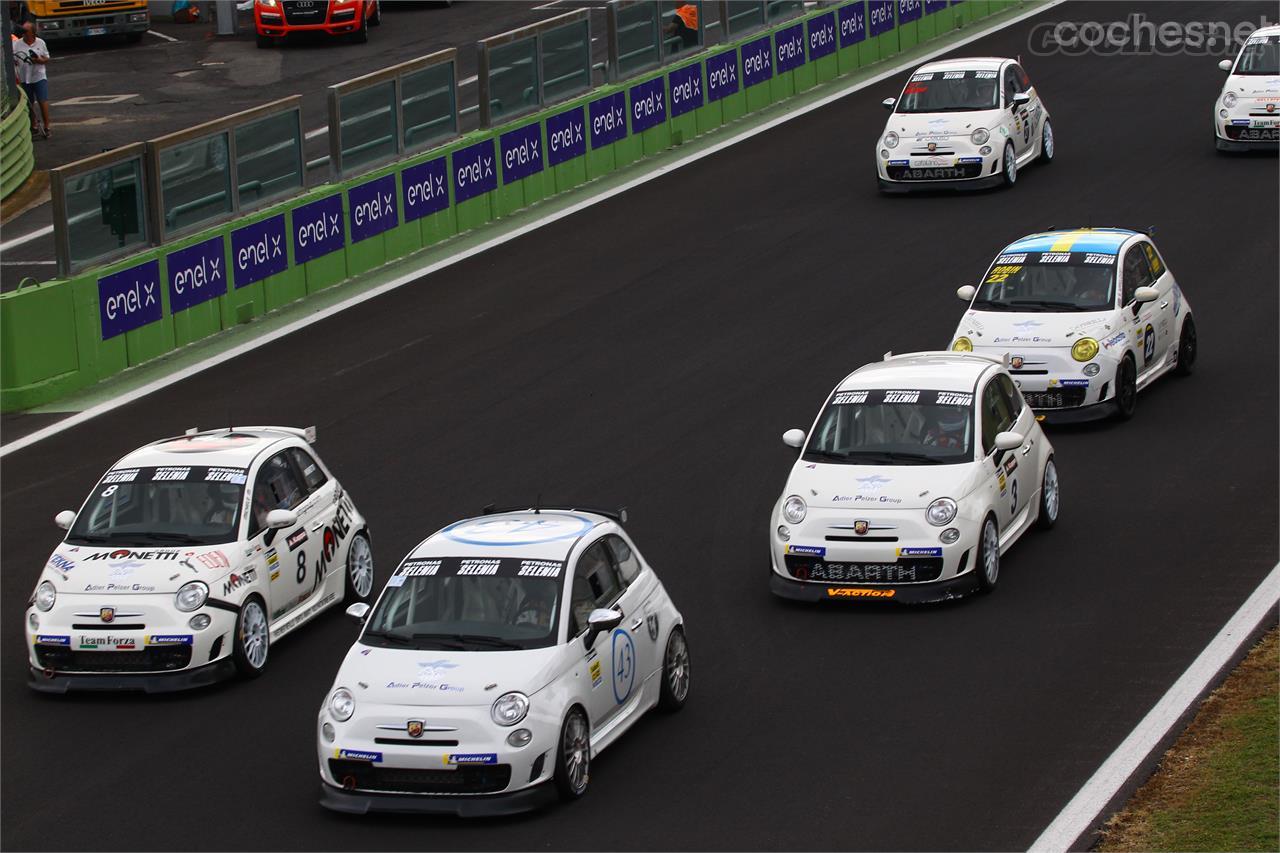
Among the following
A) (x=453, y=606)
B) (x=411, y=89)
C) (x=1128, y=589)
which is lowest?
(x=1128, y=589)

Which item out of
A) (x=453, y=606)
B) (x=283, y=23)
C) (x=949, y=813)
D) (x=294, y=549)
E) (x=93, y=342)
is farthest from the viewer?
(x=283, y=23)

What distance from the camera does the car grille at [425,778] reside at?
11.8 meters

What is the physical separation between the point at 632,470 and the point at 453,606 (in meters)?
6.79

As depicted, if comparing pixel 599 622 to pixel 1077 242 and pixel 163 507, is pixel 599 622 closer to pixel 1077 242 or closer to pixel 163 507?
pixel 163 507

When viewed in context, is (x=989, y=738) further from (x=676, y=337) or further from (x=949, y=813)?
(x=676, y=337)

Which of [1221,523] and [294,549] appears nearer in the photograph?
[294,549]

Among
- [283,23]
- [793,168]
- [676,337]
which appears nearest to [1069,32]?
[793,168]

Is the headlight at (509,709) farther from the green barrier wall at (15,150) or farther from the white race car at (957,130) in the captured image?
the green barrier wall at (15,150)

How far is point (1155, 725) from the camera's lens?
13094 millimetres

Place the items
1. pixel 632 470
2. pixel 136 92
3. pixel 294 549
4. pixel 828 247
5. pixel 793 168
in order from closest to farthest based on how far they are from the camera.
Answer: pixel 294 549
pixel 632 470
pixel 828 247
pixel 793 168
pixel 136 92

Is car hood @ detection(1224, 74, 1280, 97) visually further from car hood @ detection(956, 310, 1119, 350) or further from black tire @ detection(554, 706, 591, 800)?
black tire @ detection(554, 706, 591, 800)

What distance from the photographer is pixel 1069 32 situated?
43688 millimetres

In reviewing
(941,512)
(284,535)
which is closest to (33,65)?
(284,535)

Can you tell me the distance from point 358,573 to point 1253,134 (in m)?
20.8
